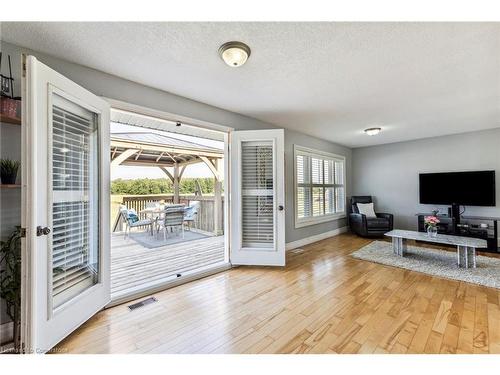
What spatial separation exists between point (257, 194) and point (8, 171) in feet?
8.39

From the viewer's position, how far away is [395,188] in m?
5.53

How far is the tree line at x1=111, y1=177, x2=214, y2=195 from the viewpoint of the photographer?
783 cm

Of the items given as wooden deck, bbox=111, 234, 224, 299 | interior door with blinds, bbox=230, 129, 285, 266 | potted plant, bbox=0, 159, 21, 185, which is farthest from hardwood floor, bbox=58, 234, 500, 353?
potted plant, bbox=0, 159, 21, 185

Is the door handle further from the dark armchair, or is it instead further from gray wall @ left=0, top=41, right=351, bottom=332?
the dark armchair

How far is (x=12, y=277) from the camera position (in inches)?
63.2

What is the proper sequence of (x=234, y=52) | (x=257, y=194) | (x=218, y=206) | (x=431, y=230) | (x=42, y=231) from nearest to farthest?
(x=42, y=231) < (x=234, y=52) < (x=257, y=194) < (x=431, y=230) < (x=218, y=206)

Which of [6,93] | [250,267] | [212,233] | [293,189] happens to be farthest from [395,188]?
[6,93]

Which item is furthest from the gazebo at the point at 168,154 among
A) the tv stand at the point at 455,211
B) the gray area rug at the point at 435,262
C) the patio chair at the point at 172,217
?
the tv stand at the point at 455,211

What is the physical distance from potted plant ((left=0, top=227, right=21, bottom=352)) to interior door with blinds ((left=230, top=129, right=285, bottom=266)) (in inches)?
86.6

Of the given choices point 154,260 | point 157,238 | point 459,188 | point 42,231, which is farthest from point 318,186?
point 42,231

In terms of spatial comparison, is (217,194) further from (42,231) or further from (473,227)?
(473,227)

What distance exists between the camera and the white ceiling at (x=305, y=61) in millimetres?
1568
